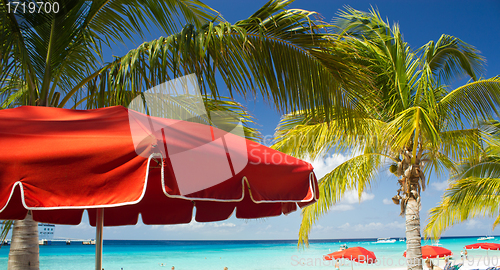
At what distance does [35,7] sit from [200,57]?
2.13 metres

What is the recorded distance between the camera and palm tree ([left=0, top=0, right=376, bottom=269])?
313 centimetres

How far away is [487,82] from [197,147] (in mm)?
6886

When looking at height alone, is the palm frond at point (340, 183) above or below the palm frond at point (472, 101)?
below

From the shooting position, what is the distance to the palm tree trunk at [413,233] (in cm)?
678

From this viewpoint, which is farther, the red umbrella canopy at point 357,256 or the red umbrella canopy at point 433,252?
the red umbrella canopy at point 433,252

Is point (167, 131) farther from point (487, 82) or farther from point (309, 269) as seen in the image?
point (309, 269)

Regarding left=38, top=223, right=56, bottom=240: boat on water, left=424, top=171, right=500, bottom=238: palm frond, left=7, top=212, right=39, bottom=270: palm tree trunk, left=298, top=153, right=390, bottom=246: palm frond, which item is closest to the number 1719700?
left=7, top=212, right=39, bottom=270: palm tree trunk

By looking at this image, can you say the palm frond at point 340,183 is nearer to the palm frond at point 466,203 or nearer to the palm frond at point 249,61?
the palm frond at point 466,203

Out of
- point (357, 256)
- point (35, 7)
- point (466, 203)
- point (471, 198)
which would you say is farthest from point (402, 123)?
point (357, 256)

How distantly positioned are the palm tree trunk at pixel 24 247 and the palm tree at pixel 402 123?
4.73 metres

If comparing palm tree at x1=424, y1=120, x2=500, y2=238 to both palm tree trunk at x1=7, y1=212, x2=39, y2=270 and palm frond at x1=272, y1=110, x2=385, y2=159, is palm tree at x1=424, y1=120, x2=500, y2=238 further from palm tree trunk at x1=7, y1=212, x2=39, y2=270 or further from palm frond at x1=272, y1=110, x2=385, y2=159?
palm tree trunk at x1=7, y1=212, x2=39, y2=270

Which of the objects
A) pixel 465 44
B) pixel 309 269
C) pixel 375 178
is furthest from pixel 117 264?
pixel 465 44

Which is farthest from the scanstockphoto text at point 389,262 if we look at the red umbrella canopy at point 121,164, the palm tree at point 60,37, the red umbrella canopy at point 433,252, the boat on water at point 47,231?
the boat on water at point 47,231

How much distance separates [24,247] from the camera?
295cm
